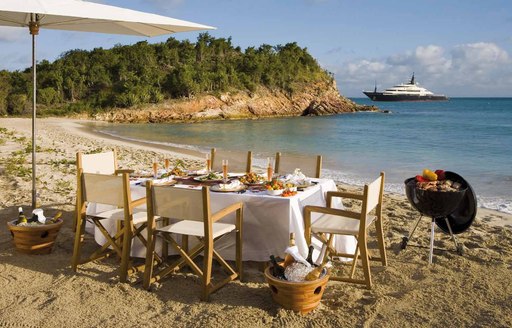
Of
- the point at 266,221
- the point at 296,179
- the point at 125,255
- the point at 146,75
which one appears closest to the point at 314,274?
the point at 266,221

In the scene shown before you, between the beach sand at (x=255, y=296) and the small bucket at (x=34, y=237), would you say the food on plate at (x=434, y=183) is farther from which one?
the small bucket at (x=34, y=237)

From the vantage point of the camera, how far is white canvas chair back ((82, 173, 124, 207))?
4238 mm

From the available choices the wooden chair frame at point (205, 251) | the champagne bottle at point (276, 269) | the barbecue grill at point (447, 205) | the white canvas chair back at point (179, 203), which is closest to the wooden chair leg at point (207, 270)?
the wooden chair frame at point (205, 251)

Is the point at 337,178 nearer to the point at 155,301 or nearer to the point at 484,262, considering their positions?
the point at 484,262

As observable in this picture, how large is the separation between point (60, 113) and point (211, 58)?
2529 cm

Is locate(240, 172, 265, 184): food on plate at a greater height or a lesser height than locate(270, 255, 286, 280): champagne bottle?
greater

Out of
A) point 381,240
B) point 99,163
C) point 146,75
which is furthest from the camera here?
point 146,75

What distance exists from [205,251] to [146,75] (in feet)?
180

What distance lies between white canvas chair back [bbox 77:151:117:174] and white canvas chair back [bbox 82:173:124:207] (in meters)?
0.99

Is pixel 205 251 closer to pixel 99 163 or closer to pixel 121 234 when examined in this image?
pixel 121 234

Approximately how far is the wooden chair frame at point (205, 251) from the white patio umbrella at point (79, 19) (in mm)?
1898

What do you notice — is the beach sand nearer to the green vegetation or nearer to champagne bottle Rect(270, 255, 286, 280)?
champagne bottle Rect(270, 255, 286, 280)

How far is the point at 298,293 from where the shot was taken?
351cm

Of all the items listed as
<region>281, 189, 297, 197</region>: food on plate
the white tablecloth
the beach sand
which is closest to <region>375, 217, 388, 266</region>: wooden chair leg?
the beach sand
